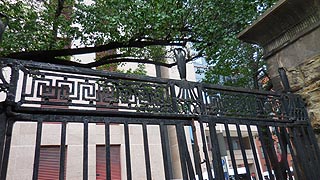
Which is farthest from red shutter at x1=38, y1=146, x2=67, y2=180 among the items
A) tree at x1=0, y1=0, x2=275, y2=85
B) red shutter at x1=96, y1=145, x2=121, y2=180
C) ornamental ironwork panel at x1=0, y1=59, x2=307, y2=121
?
ornamental ironwork panel at x1=0, y1=59, x2=307, y2=121

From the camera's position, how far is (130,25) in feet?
17.4

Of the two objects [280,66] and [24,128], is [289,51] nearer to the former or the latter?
[280,66]

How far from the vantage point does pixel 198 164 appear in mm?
2113

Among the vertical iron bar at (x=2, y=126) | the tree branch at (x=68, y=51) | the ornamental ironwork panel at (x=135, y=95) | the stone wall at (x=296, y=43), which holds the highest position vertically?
the tree branch at (x=68, y=51)

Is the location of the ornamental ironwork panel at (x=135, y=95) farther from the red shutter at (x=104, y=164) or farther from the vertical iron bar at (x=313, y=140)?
the red shutter at (x=104, y=164)

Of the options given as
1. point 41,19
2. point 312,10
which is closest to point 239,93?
point 312,10

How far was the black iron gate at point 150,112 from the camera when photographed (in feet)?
5.61

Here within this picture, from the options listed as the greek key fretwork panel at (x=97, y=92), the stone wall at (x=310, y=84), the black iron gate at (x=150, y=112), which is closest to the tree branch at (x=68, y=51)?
the black iron gate at (x=150, y=112)

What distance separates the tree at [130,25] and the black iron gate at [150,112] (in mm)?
2923

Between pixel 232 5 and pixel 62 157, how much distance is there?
493cm

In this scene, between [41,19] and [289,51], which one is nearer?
[289,51]

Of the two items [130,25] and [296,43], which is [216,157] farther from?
[130,25]

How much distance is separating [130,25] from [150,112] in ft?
11.8

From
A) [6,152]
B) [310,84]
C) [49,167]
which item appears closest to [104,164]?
[49,167]
